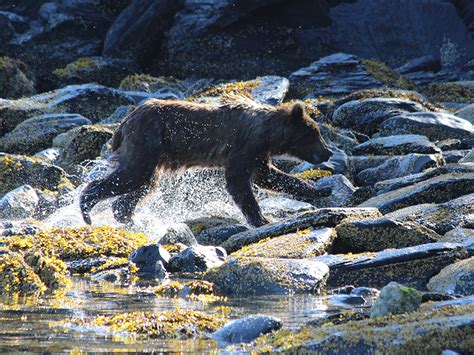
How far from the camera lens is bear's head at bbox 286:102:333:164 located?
12118 mm

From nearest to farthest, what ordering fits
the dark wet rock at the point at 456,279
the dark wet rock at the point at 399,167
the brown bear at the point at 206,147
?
1. the dark wet rock at the point at 456,279
2. the brown bear at the point at 206,147
3. the dark wet rock at the point at 399,167

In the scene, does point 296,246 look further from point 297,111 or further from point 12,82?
point 12,82

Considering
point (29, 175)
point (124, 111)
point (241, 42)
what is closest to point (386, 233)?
point (29, 175)

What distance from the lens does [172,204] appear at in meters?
12.4

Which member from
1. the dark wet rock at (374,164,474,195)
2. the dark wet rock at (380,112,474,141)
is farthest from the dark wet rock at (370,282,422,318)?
the dark wet rock at (380,112,474,141)

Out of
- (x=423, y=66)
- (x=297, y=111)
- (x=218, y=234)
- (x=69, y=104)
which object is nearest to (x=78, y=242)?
(x=218, y=234)

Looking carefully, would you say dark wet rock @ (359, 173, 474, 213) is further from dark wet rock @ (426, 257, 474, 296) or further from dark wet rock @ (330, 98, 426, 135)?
dark wet rock @ (330, 98, 426, 135)

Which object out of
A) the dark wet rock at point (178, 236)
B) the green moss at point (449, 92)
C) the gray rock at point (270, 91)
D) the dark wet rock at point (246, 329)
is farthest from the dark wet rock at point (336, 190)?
the green moss at point (449, 92)

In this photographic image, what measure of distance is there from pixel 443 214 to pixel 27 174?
6.92m

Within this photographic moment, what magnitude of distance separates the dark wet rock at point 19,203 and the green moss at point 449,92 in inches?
506

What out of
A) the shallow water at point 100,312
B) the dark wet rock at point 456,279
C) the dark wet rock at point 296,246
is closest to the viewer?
the shallow water at point 100,312

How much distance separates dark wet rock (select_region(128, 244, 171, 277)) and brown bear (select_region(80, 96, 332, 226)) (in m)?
3.07

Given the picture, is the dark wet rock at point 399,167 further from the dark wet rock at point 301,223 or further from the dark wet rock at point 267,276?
the dark wet rock at point 267,276

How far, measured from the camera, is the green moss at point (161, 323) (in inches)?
200
